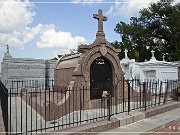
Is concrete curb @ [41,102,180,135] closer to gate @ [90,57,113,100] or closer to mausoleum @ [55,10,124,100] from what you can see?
mausoleum @ [55,10,124,100]

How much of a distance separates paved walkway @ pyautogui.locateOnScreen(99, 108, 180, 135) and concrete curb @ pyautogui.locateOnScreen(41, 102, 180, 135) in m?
0.15

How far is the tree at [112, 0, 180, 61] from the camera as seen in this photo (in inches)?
1517

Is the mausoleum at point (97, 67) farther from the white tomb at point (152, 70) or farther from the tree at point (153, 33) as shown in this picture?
the tree at point (153, 33)

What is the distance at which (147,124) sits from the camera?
915 cm

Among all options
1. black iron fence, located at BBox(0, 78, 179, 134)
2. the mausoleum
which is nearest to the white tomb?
black iron fence, located at BBox(0, 78, 179, 134)

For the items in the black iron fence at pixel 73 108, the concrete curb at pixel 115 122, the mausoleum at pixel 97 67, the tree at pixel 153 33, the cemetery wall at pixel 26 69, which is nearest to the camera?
the concrete curb at pixel 115 122

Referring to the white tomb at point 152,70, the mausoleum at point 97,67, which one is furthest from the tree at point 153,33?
the mausoleum at point 97,67

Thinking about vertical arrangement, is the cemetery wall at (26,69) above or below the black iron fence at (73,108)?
above

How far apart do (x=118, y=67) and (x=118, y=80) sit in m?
0.61

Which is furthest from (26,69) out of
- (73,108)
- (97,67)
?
(73,108)

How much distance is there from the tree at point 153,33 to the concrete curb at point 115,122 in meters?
27.4

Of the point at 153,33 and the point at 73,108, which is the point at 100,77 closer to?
the point at 73,108

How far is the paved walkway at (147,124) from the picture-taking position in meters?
8.12

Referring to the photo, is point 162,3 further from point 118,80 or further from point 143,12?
point 118,80
